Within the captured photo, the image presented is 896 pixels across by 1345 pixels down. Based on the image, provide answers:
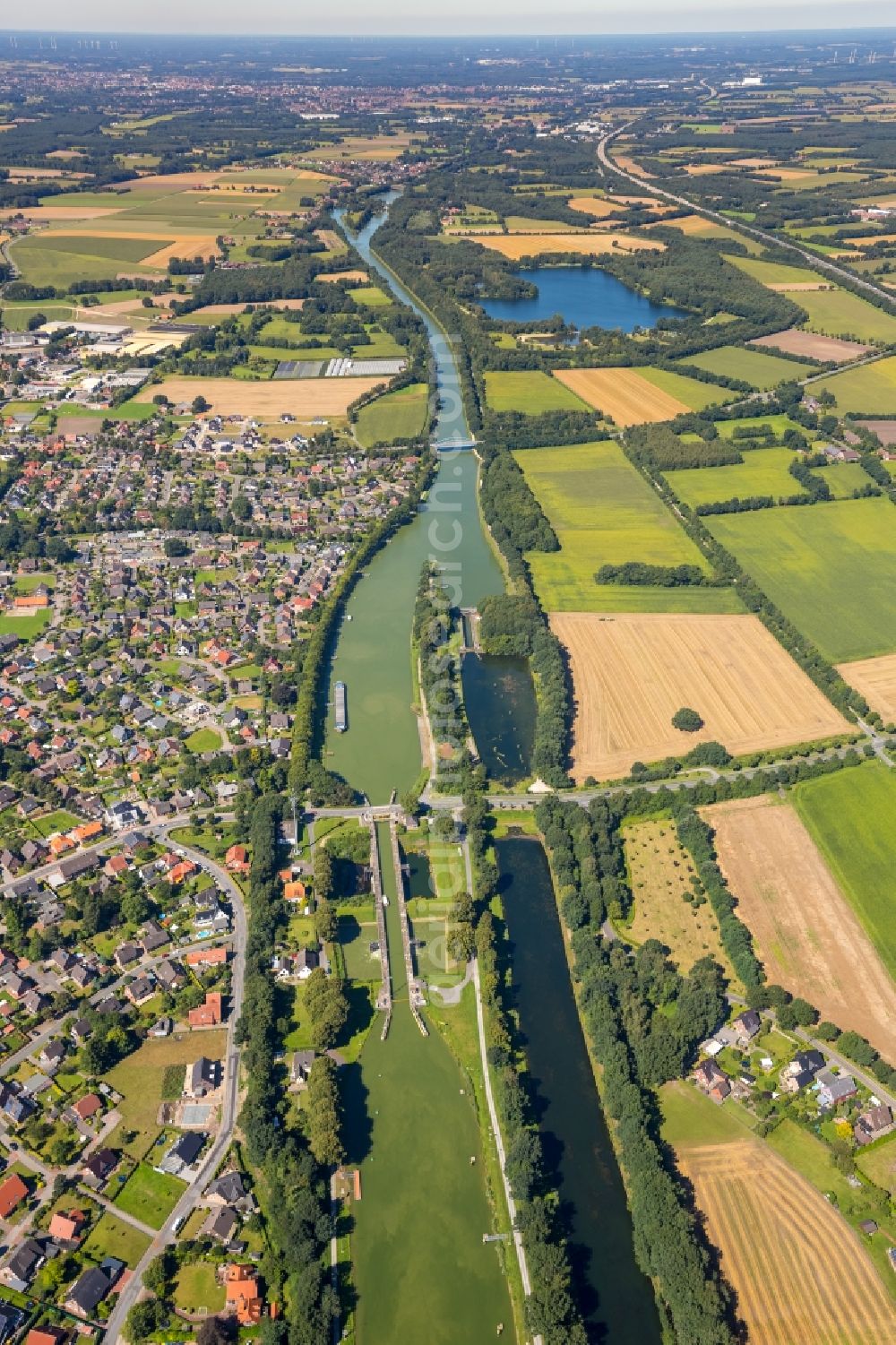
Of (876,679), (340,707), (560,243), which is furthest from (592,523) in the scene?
(560,243)

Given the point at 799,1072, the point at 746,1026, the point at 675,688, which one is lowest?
the point at 799,1072

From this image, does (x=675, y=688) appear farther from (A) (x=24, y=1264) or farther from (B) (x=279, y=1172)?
(A) (x=24, y=1264)

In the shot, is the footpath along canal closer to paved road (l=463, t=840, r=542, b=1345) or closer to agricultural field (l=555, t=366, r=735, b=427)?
paved road (l=463, t=840, r=542, b=1345)

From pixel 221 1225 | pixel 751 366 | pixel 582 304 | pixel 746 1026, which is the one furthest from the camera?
pixel 582 304

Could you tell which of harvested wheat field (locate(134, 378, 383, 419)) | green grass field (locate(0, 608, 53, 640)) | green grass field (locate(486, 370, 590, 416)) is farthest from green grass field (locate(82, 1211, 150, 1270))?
green grass field (locate(486, 370, 590, 416))

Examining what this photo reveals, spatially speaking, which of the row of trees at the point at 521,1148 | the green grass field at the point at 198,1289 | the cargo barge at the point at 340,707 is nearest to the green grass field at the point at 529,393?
the cargo barge at the point at 340,707
